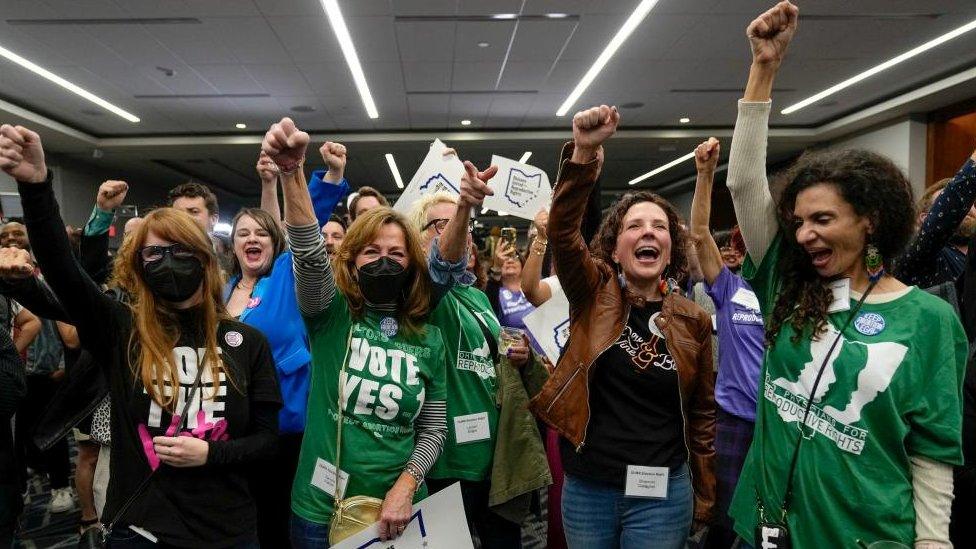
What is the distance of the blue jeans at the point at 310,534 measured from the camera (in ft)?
5.01

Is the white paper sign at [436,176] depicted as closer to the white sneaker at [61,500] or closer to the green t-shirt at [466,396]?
the green t-shirt at [466,396]

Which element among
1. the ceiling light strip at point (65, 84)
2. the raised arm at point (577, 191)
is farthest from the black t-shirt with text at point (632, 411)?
the ceiling light strip at point (65, 84)

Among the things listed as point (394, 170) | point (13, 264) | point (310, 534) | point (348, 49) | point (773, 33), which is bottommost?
point (310, 534)

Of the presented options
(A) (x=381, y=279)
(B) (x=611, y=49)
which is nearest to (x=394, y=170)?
(B) (x=611, y=49)

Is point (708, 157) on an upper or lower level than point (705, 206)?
upper

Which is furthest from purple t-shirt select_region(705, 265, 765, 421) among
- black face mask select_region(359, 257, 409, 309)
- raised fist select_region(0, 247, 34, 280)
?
raised fist select_region(0, 247, 34, 280)

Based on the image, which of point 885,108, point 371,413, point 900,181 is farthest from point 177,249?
point 885,108

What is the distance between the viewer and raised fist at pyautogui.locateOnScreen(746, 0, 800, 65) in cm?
124

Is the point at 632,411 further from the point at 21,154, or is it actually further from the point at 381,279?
the point at 21,154

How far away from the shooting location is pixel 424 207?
2078mm

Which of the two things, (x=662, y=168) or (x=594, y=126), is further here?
(x=662, y=168)

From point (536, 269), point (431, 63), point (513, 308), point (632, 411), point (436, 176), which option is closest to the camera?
point (632, 411)

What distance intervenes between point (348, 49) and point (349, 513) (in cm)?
579

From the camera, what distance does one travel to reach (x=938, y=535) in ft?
3.71
